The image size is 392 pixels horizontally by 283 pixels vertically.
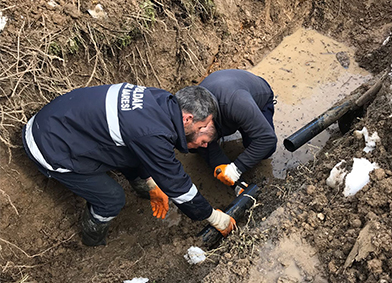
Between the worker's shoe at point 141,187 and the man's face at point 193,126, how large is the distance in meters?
0.99

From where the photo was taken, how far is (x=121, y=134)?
6.57 ft

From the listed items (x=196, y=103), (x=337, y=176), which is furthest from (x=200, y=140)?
(x=337, y=176)

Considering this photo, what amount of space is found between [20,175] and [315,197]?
2.25 m

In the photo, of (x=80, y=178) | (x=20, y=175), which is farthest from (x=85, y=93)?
(x=20, y=175)

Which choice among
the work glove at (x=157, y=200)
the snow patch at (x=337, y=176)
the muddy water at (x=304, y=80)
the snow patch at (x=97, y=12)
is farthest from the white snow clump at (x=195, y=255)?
the snow patch at (x=97, y=12)

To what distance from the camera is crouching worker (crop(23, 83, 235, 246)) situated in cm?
197

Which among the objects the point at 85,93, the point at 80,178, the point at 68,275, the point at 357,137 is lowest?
the point at 68,275

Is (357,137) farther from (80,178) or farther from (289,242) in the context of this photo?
(80,178)

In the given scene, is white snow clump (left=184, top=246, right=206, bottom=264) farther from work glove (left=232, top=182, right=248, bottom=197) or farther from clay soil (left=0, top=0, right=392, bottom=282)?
work glove (left=232, top=182, right=248, bottom=197)

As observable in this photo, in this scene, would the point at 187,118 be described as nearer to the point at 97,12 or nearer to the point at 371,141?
the point at 371,141

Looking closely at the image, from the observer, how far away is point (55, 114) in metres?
2.15

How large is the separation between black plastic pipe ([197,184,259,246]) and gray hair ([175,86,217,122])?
2.75 ft

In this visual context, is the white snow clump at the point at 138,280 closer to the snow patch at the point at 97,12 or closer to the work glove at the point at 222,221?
the work glove at the point at 222,221

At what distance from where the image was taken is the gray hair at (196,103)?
2068mm
